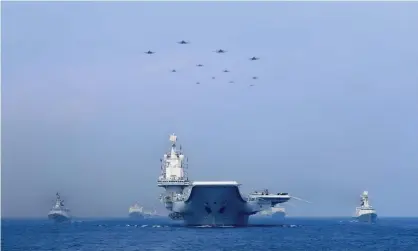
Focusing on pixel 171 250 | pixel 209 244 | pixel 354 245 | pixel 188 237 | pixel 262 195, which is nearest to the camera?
pixel 171 250

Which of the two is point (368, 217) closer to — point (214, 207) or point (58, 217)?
point (58, 217)

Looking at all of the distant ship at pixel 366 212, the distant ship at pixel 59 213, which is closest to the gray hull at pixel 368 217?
the distant ship at pixel 366 212

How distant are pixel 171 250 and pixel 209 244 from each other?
670 cm

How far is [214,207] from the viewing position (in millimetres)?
94500

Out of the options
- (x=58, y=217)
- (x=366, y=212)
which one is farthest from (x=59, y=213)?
(x=366, y=212)

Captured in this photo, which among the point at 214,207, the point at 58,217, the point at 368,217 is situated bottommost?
the point at 214,207

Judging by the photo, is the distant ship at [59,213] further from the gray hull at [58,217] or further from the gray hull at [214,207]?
the gray hull at [214,207]

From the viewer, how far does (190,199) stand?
93.8 meters

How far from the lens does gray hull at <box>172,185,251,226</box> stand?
9131 centimetres

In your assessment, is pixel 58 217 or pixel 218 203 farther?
pixel 58 217

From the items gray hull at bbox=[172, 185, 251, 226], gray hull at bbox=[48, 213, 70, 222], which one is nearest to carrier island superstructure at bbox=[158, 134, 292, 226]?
gray hull at bbox=[172, 185, 251, 226]

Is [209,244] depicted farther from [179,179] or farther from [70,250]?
[179,179]

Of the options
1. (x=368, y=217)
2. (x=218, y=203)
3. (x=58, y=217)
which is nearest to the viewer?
(x=218, y=203)

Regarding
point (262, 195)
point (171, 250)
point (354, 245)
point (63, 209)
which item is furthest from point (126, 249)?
point (63, 209)
